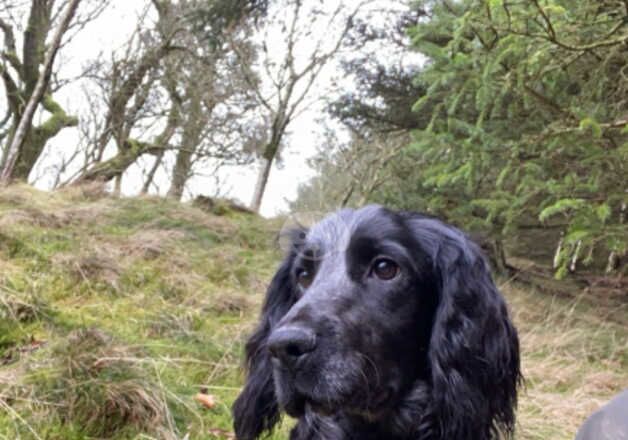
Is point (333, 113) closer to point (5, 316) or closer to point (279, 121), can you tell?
point (279, 121)

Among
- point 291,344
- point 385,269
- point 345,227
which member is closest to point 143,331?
point 345,227

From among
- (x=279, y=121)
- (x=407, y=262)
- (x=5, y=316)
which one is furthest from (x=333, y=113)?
(x=407, y=262)

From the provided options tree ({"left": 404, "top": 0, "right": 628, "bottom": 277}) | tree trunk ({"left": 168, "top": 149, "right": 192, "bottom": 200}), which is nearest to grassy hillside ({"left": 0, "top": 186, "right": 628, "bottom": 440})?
tree ({"left": 404, "top": 0, "right": 628, "bottom": 277})

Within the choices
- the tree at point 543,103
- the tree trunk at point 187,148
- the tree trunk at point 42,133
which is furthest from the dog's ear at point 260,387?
the tree trunk at point 42,133

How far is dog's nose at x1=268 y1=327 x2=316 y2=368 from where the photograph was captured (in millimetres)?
1662

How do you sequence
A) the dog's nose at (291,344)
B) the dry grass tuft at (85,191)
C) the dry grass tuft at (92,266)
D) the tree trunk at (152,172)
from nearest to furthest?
the dog's nose at (291,344)
the dry grass tuft at (92,266)
the dry grass tuft at (85,191)
the tree trunk at (152,172)

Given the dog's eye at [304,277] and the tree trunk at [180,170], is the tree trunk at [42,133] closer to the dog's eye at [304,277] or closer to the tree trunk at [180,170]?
the tree trunk at [180,170]

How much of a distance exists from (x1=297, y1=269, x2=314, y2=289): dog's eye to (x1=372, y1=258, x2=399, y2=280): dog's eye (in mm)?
331

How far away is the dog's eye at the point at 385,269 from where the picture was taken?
6.72 ft

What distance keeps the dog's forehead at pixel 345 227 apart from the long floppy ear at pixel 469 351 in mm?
219

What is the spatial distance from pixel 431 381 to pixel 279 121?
459 inches

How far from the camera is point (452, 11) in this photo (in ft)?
14.7

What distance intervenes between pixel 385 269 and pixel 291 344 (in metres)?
0.55

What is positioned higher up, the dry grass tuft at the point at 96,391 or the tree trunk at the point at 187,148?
the tree trunk at the point at 187,148
